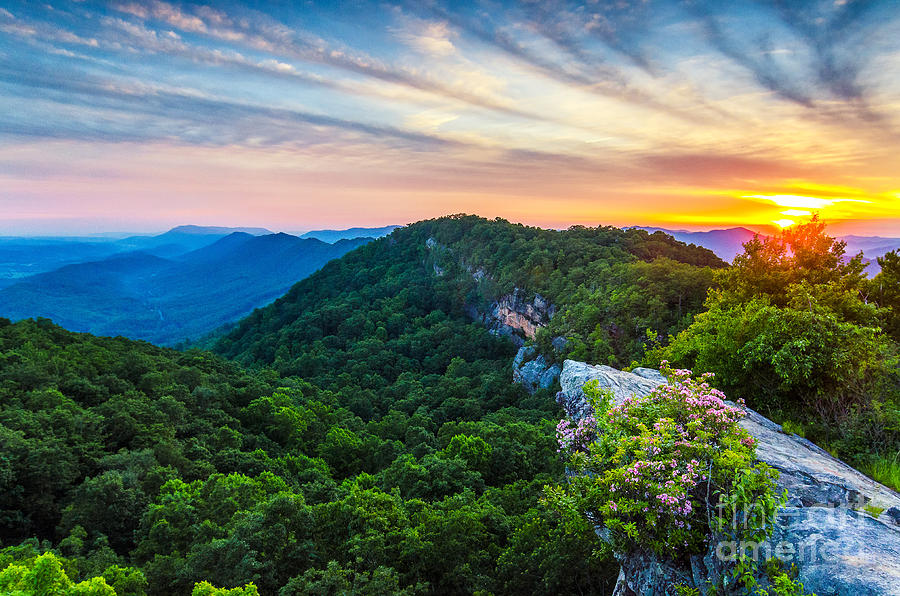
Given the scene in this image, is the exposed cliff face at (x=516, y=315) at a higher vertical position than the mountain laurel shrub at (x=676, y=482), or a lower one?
lower

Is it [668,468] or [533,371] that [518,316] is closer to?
[533,371]

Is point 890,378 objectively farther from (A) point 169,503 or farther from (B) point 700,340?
(A) point 169,503

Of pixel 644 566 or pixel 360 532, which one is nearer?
pixel 644 566

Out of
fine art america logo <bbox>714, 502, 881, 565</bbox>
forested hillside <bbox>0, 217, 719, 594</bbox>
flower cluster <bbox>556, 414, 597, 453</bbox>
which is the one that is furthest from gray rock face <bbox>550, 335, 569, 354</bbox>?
fine art america logo <bbox>714, 502, 881, 565</bbox>

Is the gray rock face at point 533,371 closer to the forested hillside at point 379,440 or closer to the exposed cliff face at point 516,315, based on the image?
the forested hillside at point 379,440

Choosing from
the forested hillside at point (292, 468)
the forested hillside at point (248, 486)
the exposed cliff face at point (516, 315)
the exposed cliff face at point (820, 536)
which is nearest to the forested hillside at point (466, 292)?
the forested hillside at point (292, 468)

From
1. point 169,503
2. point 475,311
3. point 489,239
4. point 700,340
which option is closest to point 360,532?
point 169,503

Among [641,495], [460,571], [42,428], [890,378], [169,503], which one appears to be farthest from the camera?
[42,428]
